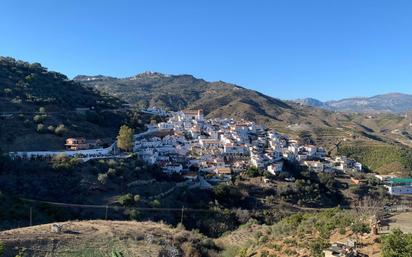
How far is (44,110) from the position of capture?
1976 inches

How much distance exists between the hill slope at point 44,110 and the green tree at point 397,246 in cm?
3313

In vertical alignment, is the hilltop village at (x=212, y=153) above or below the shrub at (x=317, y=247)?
above

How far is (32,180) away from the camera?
104ft

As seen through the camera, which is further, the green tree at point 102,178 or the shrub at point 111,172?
the shrub at point 111,172

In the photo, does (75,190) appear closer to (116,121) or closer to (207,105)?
(116,121)

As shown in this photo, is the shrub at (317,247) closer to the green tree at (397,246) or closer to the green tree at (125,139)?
the green tree at (397,246)

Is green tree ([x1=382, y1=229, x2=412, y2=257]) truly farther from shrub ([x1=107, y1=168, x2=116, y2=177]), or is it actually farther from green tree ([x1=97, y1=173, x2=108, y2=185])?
shrub ([x1=107, y1=168, x2=116, y2=177])

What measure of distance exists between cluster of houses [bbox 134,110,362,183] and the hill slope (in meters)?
7.01

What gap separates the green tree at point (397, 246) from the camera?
517 inches

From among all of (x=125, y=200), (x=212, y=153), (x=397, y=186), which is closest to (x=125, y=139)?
(x=212, y=153)

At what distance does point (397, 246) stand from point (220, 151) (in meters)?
40.3

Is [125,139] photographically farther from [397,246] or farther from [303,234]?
[397,246]

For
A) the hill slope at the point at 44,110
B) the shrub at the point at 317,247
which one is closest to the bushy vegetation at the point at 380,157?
the hill slope at the point at 44,110

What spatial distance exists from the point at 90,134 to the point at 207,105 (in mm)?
69644
